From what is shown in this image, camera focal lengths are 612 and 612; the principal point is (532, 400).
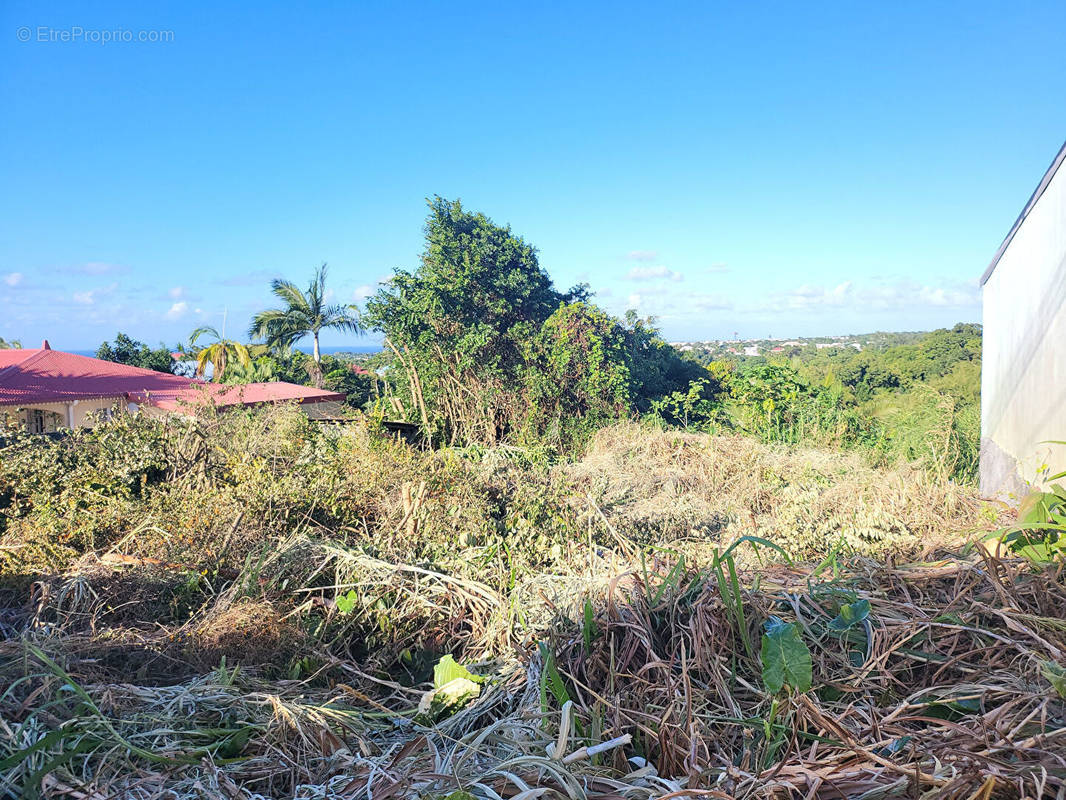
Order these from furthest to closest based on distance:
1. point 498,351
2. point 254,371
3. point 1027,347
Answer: point 254,371 → point 498,351 → point 1027,347

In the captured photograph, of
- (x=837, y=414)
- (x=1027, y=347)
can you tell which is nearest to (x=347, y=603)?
(x=1027, y=347)

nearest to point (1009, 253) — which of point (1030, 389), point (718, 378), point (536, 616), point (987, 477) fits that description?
point (1030, 389)

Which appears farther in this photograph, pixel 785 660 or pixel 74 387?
pixel 74 387

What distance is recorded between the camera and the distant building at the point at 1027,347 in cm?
368

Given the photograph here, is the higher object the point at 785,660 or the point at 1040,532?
the point at 1040,532

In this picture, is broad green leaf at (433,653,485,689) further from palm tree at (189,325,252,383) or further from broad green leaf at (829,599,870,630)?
palm tree at (189,325,252,383)

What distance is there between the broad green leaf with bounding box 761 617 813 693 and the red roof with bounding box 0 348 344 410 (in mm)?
11125

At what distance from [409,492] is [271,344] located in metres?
21.6

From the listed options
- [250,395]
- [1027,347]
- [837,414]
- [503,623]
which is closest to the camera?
[503,623]

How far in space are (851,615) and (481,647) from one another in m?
1.50

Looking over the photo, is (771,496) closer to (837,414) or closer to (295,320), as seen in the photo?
(837,414)

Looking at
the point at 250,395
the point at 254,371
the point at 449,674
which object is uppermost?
the point at 254,371

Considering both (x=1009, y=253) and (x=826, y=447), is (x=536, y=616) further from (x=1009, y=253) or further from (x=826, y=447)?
(x=826, y=447)

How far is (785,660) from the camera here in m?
1.54
